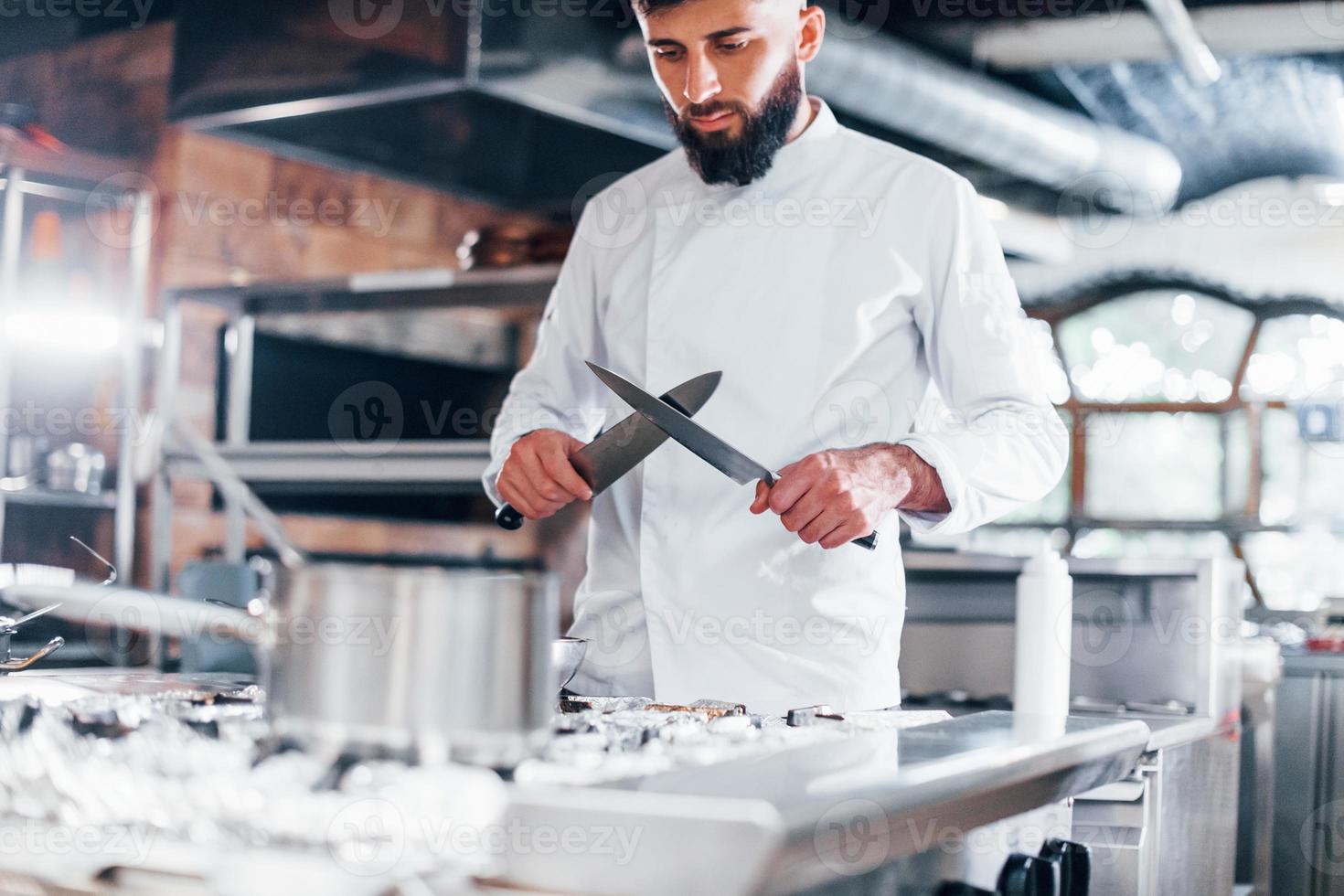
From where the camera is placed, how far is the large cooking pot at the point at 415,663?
2.55 ft

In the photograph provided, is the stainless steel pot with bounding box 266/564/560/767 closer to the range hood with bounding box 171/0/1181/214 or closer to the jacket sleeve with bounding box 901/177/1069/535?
the jacket sleeve with bounding box 901/177/1069/535

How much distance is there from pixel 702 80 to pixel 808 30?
171 mm

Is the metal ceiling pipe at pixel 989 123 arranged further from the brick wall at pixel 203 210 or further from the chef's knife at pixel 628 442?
the chef's knife at pixel 628 442

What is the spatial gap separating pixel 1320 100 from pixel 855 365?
5.57 meters

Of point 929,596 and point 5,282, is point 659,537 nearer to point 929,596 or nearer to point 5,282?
point 929,596

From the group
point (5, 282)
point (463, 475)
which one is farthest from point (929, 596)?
point (5, 282)

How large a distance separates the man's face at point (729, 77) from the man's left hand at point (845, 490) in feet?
1.55

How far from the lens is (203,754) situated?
0.79 m

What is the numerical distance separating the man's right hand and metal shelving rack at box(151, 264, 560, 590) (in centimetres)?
164

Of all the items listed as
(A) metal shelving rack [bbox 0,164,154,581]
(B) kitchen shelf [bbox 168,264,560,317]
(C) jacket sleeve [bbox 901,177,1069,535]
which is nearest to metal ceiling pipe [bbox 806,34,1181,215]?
(B) kitchen shelf [bbox 168,264,560,317]

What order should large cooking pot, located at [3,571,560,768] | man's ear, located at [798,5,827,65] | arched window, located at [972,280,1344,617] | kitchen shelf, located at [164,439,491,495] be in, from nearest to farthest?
large cooking pot, located at [3,571,560,768] < man's ear, located at [798,5,827,65] < kitchen shelf, located at [164,439,491,495] < arched window, located at [972,280,1344,617]

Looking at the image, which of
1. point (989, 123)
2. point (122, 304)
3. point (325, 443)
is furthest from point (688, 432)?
point (122, 304)

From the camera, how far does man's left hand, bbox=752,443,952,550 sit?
1225mm

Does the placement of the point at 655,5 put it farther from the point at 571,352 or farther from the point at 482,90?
the point at 482,90
